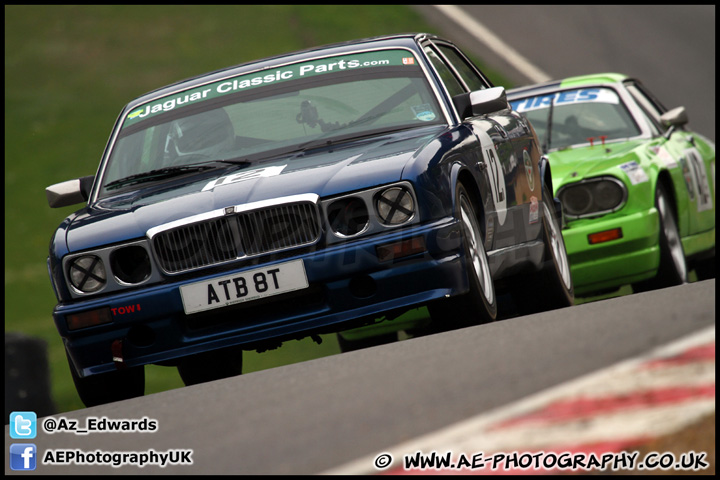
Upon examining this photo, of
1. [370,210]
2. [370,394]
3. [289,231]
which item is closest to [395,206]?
[370,210]

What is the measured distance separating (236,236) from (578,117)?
4.82 m

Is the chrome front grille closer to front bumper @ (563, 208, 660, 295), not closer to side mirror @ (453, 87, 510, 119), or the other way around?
side mirror @ (453, 87, 510, 119)

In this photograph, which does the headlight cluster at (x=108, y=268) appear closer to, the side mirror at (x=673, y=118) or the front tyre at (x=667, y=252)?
the front tyre at (x=667, y=252)

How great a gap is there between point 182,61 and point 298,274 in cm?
2417

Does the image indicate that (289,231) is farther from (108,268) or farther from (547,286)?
(547,286)

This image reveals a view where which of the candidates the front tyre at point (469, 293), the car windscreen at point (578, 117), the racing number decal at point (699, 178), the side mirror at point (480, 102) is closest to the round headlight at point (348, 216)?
the front tyre at point (469, 293)

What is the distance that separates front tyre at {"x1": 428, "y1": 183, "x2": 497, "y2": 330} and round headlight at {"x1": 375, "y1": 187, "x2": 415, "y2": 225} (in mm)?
233

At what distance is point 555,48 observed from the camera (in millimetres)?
27625

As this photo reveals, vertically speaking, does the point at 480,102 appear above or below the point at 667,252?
above

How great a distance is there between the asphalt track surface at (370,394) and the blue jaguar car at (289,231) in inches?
9.5

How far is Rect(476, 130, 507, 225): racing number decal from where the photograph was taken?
6.35m

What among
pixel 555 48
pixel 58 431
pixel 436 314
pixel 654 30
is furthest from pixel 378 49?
pixel 654 30

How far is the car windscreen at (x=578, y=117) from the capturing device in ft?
31.0

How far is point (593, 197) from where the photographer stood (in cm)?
835
